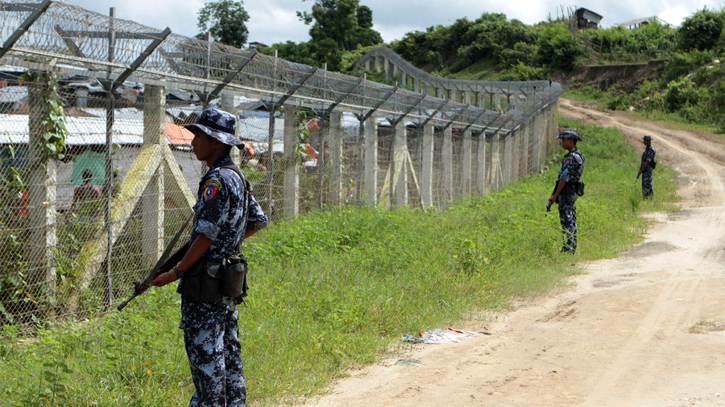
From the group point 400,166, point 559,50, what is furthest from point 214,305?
point 559,50

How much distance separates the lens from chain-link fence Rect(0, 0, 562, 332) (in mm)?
5242

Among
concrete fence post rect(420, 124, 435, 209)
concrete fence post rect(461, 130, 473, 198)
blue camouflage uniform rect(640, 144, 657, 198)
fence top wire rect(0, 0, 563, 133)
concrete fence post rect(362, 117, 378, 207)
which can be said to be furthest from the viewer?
concrete fence post rect(461, 130, 473, 198)

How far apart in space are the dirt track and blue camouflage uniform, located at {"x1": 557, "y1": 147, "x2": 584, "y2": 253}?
0.56 m

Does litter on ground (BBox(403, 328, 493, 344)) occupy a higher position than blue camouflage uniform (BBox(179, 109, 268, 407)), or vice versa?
blue camouflage uniform (BBox(179, 109, 268, 407))

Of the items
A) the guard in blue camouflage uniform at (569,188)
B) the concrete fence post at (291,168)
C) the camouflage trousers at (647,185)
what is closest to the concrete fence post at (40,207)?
the concrete fence post at (291,168)

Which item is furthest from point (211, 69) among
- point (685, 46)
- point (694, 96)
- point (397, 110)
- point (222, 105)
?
point (685, 46)

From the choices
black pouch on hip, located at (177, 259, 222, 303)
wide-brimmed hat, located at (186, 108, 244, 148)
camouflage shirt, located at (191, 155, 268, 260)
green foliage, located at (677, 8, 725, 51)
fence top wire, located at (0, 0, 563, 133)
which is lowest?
black pouch on hip, located at (177, 259, 222, 303)

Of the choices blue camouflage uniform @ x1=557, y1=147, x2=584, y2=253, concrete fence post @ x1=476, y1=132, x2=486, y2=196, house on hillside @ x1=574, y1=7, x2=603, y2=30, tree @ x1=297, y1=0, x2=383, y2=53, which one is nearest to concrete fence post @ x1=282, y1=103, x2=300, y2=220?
blue camouflage uniform @ x1=557, y1=147, x2=584, y2=253

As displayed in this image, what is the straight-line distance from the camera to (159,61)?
6.34 metres

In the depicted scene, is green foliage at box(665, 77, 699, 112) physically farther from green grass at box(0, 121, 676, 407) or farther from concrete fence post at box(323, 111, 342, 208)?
concrete fence post at box(323, 111, 342, 208)

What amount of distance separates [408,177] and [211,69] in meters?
6.37

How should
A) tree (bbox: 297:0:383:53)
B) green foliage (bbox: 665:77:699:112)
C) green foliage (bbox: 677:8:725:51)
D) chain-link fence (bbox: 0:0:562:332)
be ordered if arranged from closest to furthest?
1. chain-link fence (bbox: 0:0:562:332)
2. green foliage (bbox: 665:77:699:112)
3. green foliage (bbox: 677:8:725:51)
4. tree (bbox: 297:0:383:53)

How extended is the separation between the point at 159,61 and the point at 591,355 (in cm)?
463

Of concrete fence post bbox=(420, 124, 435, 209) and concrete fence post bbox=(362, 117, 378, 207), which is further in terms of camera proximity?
concrete fence post bbox=(420, 124, 435, 209)
